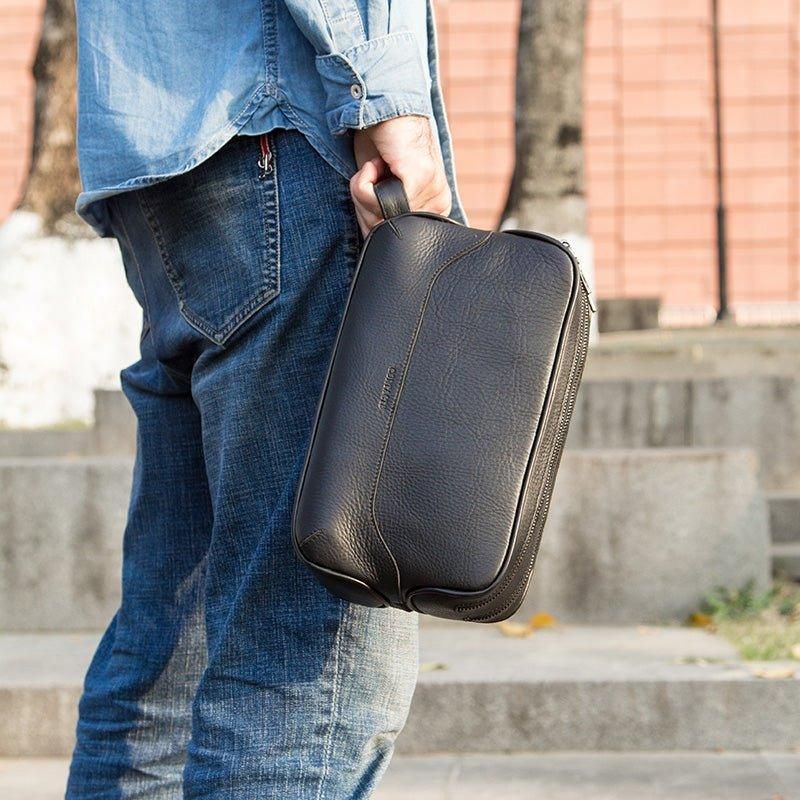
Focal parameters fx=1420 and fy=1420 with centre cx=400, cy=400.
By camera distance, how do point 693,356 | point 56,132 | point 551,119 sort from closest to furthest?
point 693,356
point 56,132
point 551,119

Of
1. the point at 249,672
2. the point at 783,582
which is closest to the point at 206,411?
the point at 249,672

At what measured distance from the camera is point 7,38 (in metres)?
17.0

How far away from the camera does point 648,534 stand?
397 centimetres

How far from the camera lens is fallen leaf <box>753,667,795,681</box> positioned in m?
3.24

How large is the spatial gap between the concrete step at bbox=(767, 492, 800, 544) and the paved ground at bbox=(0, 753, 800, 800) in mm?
1615

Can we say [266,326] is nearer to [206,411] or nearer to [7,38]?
[206,411]

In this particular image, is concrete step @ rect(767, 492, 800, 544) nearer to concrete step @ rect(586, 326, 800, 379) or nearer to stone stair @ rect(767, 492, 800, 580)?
stone stair @ rect(767, 492, 800, 580)

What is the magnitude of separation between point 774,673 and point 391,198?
211 centimetres

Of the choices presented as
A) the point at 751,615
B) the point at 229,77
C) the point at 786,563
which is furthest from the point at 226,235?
the point at 786,563

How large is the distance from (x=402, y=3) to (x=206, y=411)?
0.52 metres

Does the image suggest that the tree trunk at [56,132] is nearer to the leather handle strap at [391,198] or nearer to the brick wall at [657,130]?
the leather handle strap at [391,198]

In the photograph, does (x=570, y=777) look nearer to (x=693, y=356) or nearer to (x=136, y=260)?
(x=136, y=260)

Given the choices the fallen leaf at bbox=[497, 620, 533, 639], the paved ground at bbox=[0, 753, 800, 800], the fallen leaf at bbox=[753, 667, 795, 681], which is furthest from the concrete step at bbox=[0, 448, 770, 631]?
the paved ground at bbox=[0, 753, 800, 800]

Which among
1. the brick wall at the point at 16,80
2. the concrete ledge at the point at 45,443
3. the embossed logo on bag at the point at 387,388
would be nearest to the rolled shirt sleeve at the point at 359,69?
the embossed logo on bag at the point at 387,388
